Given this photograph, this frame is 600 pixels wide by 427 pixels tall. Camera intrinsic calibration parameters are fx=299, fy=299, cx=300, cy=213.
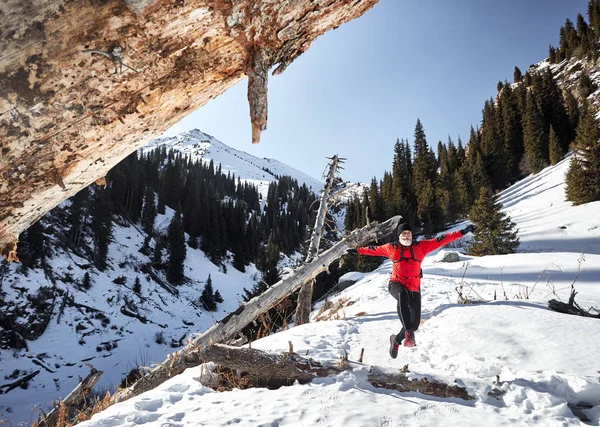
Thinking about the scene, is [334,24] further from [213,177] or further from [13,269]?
[213,177]

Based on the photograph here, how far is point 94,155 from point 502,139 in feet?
199

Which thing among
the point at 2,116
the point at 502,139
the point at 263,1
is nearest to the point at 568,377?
the point at 263,1

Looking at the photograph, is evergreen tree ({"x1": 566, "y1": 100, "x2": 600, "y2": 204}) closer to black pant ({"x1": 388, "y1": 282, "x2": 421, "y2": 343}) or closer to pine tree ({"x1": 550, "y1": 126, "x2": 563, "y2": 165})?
pine tree ({"x1": 550, "y1": 126, "x2": 563, "y2": 165})

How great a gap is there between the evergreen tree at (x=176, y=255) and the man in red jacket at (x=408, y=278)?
3799 centimetres

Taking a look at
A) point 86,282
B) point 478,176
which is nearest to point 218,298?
point 86,282

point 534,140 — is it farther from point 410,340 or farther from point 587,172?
point 410,340

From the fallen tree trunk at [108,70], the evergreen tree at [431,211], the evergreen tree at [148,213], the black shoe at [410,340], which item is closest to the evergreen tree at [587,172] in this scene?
the evergreen tree at [431,211]

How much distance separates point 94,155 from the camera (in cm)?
156

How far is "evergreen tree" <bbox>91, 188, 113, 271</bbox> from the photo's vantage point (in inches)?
1246

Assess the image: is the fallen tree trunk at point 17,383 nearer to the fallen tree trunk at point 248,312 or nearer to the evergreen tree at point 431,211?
the fallen tree trunk at point 248,312

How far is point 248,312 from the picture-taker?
655 centimetres

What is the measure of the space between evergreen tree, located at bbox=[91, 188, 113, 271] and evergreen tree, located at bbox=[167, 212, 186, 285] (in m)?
7.71

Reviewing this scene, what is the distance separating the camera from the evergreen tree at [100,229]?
3164cm

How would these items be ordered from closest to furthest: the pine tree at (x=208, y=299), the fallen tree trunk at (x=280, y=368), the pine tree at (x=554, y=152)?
1. the fallen tree trunk at (x=280, y=368)
2. the pine tree at (x=208, y=299)
3. the pine tree at (x=554, y=152)
